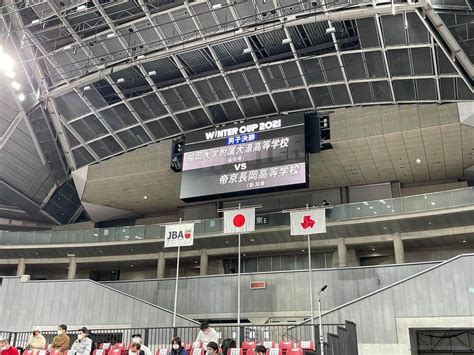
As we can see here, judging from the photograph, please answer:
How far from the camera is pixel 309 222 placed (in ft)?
68.6

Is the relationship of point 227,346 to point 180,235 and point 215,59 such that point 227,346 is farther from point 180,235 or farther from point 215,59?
point 215,59

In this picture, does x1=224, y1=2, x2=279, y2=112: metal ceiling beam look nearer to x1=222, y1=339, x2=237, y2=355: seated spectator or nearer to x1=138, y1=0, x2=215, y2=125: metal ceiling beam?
x1=138, y1=0, x2=215, y2=125: metal ceiling beam

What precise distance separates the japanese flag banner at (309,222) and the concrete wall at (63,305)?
867 centimetres

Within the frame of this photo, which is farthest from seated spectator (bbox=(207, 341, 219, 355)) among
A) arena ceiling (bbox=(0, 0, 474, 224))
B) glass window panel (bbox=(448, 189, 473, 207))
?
glass window panel (bbox=(448, 189, 473, 207))

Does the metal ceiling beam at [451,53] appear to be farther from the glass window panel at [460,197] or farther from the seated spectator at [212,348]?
the seated spectator at [212,348]

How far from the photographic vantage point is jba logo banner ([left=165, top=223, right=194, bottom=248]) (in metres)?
21.3

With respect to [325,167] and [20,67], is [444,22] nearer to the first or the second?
[325,167]

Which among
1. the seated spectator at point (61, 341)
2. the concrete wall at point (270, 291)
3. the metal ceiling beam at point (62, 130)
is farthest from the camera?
the metal ceiling beam at point (62, 130)

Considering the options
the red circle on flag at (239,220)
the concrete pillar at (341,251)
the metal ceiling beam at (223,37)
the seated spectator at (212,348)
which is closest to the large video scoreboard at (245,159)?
the red circle on flag at (239,220)

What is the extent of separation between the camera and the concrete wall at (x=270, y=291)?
75.6 feet

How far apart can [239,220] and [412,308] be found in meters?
8.23

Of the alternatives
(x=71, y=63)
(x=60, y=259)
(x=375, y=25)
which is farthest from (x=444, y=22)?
(x=60, y=259)

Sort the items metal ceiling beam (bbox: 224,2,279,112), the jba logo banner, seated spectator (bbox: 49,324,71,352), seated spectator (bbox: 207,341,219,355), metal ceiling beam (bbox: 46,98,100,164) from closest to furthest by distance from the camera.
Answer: seated spectator (bbox: 207,341,219,355), seated spectator (bbox: 49,324,71,352), the jba logo banner, metal ceiling beam (bbox: 224,2,279,112), metal ceiling beam (bbox: 46,98,100,164)

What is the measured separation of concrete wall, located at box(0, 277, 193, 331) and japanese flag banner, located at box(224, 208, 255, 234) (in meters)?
6.11
